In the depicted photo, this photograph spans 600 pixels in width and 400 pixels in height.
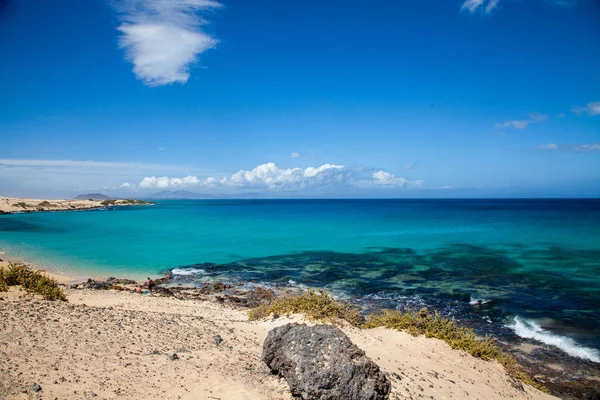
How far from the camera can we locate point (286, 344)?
784cm

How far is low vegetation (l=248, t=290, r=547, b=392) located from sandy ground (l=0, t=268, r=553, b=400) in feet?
1.31

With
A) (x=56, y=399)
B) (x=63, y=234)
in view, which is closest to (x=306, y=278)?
(x=56, y=399)

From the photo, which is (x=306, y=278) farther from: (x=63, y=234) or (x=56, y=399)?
(x=63, y=234)

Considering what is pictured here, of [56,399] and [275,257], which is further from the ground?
[56,399]

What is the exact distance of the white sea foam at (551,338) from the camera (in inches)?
532

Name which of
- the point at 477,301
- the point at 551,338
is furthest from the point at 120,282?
the point at 551,338

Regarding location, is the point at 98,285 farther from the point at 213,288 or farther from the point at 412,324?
the point at 412,324

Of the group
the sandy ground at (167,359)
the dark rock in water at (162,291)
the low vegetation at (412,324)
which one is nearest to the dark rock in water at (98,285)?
the dark rock in water at (162,291)

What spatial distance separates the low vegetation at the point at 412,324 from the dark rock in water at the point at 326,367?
555cm

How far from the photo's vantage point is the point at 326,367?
7090 millimetres

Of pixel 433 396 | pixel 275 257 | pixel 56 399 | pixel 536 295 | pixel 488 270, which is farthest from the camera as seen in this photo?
pixel 275 257

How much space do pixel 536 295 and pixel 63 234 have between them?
176ft

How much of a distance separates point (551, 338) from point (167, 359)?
15.5m

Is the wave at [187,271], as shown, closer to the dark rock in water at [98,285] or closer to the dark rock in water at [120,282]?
the dark rock in water at [120,282]
